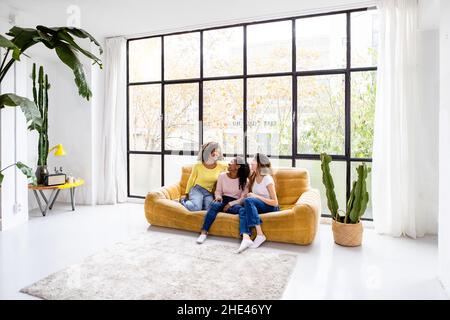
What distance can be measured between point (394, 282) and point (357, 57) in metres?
2.80

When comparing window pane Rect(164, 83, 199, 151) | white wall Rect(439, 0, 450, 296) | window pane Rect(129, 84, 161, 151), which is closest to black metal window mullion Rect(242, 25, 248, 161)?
window pane Rect(164, 83, 199, 151)

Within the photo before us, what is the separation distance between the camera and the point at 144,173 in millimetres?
5285

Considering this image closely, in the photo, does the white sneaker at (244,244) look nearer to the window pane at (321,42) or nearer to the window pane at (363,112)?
the window pane at (363,112)

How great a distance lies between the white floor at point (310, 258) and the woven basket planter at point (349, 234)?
80mm

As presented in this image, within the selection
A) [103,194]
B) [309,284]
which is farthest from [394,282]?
[103,194]

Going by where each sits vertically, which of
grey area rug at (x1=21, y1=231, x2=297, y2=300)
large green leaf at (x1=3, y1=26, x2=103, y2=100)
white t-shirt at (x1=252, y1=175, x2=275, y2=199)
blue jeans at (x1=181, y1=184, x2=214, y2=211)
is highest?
large green leaf at (x1=3, y1=26, x2=103, y2=100)

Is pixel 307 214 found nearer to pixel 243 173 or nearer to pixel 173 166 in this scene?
pixel 243 173

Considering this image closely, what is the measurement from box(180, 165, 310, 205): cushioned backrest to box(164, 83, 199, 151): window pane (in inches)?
59.9

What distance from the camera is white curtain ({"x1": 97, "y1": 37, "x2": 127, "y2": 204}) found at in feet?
16.6

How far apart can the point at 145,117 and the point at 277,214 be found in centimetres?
302

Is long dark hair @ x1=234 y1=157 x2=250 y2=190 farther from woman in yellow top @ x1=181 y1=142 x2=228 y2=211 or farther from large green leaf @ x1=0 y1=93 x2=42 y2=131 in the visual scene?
large green leaf @ x1=0 y1=93 x2=42 y2=131
